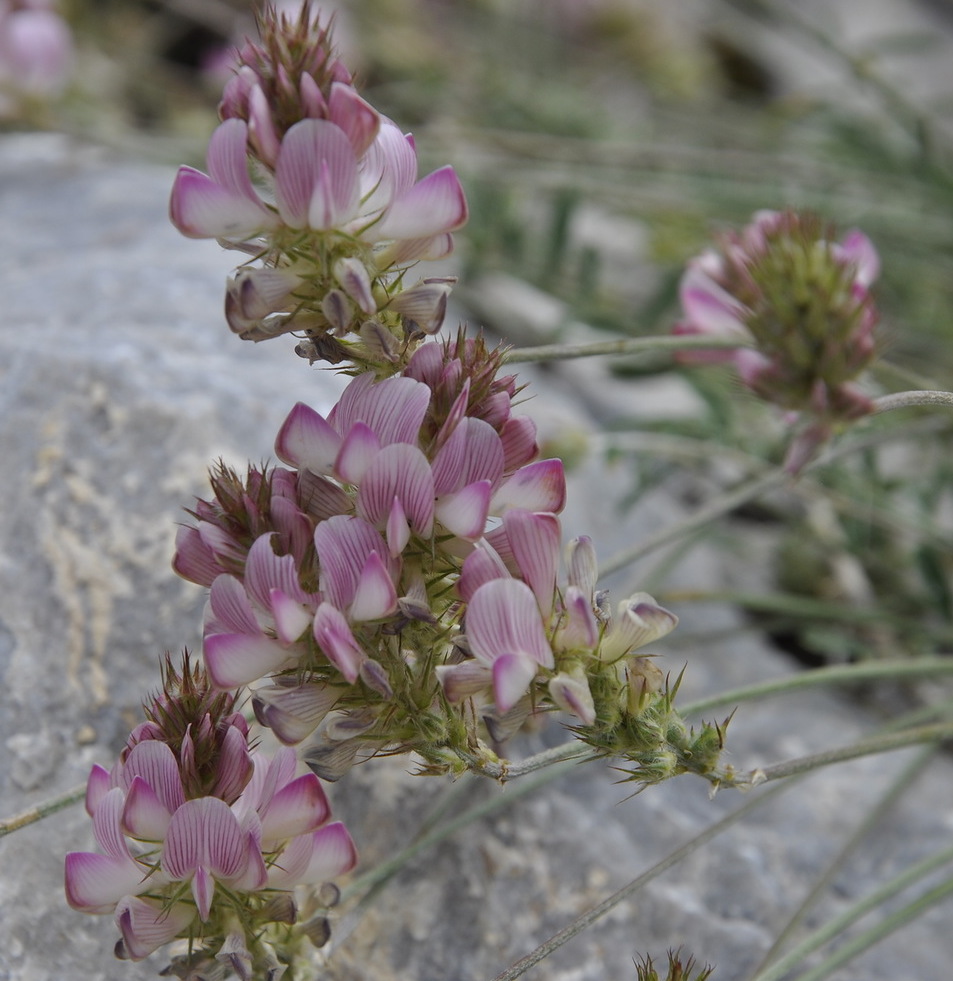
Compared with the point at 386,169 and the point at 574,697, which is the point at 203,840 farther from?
the point at 386,169

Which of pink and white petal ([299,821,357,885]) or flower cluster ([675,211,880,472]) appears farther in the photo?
flower cluster ([675,211,880,472])

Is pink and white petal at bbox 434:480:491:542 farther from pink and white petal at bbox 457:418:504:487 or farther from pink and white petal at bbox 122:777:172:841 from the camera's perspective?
pink and white petal at bbox 122:777:172:841

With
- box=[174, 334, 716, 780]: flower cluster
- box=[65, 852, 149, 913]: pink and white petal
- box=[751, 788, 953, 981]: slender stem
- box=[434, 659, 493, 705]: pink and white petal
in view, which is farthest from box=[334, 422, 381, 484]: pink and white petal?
box=[751, 788, 953, 981]: slender stem

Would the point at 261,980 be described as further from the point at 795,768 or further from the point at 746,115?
the point at 746,115

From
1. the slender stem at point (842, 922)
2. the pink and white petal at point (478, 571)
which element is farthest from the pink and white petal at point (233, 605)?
the slender stem at point (842, 922)

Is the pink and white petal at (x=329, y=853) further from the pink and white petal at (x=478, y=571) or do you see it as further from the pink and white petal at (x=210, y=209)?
the pink and white petal at (x=210, y=209)

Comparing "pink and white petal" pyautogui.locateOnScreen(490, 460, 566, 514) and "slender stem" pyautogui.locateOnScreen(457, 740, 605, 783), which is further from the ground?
"pink and white petal" pyautogui.locateOnScreen(490, 460, 566, 514)
